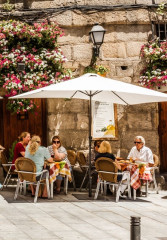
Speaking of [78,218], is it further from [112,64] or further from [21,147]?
[112,64]

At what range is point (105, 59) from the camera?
42.5ft

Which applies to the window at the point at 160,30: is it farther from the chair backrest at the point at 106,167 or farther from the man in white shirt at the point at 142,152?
the chair backrest at the point at 106,167

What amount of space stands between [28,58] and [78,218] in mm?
5296

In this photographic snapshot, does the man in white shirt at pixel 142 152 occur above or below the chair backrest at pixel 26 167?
above

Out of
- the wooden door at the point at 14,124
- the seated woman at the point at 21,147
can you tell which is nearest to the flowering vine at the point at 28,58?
the wooden door at the point at 14,124

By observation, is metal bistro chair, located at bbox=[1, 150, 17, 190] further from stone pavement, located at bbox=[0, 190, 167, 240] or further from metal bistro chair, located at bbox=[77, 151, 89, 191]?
metal bistro chair, located at bbox=[77, 151, 89, 191]

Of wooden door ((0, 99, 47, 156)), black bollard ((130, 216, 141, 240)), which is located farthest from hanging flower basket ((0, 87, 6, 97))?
black bollard ((130, 216, 141, 240))

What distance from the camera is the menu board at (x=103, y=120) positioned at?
1272 centimetres

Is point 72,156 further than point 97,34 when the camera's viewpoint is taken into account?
No

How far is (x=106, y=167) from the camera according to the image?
33.0ft

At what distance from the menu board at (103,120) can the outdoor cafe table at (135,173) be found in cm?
225

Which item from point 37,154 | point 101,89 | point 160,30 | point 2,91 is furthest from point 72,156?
point 160,30

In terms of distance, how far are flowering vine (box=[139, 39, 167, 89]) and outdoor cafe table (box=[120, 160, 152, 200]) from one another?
273 centimetres

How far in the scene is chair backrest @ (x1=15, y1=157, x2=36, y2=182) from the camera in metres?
9.75
